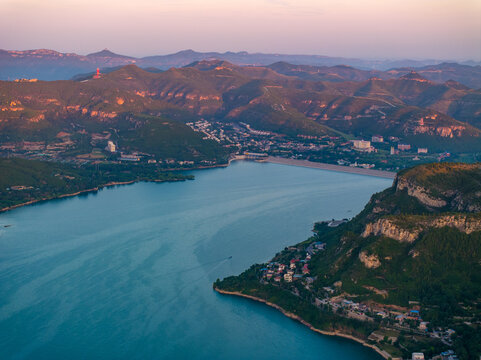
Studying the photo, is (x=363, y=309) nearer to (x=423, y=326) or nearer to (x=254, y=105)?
(x=423, y=326)

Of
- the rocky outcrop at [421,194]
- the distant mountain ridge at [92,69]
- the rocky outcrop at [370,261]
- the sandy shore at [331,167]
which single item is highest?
the distant mountain ridge at [92,69]

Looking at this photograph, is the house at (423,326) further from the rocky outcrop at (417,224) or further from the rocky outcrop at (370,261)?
the rocky outcrop at (417,224)

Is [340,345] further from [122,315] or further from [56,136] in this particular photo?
[56,136]

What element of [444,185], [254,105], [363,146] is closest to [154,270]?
[444,185]

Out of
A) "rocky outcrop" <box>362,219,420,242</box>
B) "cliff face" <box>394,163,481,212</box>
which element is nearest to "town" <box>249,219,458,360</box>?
"rocky outcrop" <box>362,219,420,242</box>

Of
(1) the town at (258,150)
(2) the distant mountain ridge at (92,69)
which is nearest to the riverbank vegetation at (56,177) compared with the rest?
(1) the town at (258,150)

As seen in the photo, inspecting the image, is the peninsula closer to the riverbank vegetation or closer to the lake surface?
the lake surface
